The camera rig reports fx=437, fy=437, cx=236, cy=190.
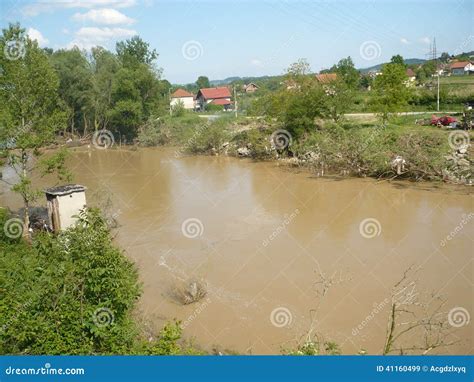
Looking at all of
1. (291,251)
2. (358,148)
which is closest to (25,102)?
(291,251)

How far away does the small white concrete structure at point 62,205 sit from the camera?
38.2 ft

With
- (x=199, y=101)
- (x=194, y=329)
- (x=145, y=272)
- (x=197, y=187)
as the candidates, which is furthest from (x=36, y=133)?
(x=199, y=101)

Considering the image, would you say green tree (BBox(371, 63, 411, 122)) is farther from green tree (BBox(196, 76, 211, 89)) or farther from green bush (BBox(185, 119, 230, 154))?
green tree (BBox(196, 76, 211, 89))

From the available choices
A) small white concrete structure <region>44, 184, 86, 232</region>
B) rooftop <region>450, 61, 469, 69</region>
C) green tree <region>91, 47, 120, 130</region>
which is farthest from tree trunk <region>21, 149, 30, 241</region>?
rooftop <region>450, 61, 469, 69</region>

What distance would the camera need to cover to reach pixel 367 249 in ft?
37.7

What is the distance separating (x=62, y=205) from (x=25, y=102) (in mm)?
2829

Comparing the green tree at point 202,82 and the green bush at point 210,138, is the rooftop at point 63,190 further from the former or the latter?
the green tree at point 202,82

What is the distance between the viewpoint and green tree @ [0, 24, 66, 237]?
10.9 m

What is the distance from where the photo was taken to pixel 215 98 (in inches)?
2367

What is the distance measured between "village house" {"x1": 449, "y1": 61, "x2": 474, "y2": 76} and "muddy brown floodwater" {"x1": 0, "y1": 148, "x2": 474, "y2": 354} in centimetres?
→ 4638

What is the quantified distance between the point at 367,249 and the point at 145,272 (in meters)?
5.75

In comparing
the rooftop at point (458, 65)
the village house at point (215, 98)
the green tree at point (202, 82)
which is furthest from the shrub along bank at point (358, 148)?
the green tree at point (202, 82)

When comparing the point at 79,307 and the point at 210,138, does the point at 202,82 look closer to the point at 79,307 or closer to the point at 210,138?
the point at 210,138

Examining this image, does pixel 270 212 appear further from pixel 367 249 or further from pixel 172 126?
pixel 172 126
